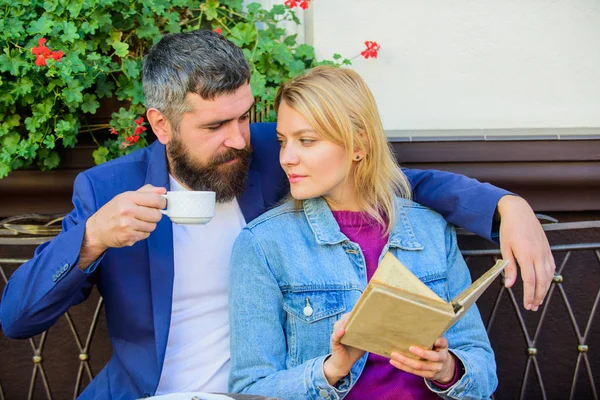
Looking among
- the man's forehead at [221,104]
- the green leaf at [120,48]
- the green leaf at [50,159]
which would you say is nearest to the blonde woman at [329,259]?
the man's forehead at [221,104]

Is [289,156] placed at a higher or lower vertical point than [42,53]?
lower

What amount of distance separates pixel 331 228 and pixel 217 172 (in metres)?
0.46

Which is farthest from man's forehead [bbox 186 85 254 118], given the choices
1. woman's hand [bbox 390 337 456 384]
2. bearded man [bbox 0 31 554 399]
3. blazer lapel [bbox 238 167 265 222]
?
woman's hand [bbox 390 337 456 384]

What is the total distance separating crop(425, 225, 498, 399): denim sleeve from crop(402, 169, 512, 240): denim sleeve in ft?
0.32

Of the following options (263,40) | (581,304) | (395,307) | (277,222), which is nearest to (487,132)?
(581,304)

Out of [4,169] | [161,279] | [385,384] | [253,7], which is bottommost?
[385,384]

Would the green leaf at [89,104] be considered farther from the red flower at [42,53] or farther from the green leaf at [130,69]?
the red flower at [42,53]

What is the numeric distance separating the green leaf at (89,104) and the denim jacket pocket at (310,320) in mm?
1217

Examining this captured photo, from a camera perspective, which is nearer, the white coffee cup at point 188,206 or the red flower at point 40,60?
the white coffee cup at point 188,206

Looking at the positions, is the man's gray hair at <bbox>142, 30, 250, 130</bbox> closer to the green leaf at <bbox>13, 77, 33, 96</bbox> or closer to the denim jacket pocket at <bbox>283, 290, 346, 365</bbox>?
the green leaf at <bbox>13, 77, 33, 96</bbox>

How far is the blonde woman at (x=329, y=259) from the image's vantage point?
77.4 inches

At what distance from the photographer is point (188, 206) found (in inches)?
73.0

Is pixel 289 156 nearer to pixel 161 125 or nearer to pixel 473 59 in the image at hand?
pixel 161 125

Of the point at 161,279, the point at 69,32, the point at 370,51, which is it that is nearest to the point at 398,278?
the point at 161,279
